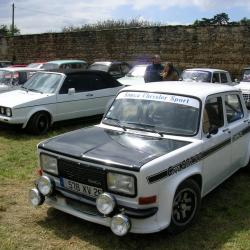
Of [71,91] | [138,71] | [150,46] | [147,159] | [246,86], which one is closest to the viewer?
[147,159]

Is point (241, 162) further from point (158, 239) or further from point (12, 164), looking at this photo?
point (12, 164)

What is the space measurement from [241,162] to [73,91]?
5.05 meters

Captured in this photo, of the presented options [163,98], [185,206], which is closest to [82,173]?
[185,206]

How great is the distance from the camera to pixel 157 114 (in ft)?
17.4

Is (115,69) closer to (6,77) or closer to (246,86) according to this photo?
(246,86)

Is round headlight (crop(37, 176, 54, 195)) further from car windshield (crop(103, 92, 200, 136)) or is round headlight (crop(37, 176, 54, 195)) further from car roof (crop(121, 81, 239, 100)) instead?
car roof (crop(121, 81, 239, 100))

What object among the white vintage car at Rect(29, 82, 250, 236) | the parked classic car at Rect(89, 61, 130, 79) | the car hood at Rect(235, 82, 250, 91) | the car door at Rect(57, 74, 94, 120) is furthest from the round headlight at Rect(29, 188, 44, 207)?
the parked classic car at Rect(89, 61, 130, 79)

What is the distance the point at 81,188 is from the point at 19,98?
562cm

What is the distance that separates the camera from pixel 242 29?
19.6 metres

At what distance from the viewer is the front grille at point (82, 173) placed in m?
4.29

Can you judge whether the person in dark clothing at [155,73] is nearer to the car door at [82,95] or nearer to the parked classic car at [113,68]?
the car door at [82,95]

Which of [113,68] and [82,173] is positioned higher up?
[113,68]

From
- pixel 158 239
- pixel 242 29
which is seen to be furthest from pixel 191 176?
pixel 242 29

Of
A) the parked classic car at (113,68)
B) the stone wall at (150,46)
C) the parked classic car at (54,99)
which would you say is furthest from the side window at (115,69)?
the parked classic car at (54,99)
